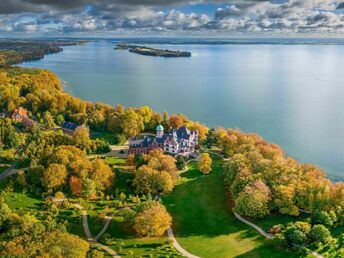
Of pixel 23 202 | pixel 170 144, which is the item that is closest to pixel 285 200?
pixel 170 144

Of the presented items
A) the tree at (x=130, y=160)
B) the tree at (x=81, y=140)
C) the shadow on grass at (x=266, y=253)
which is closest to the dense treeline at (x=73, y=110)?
the tree at (x=81, y=140)

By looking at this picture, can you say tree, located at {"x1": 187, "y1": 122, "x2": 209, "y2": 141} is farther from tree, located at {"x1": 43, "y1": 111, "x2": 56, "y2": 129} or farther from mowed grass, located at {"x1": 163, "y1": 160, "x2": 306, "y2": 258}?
tree, located at {"x1": 43, "y1": 111, "x2": 56, "y2": 129}

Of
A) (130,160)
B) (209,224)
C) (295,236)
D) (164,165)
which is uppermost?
(164,165)

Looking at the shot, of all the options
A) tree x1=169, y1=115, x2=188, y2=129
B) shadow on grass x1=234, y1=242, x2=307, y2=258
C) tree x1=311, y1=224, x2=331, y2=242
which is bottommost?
shadow on grass x1=234, y1=242, x2=307, y2=258

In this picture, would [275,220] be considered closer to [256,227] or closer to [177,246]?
[256,227]

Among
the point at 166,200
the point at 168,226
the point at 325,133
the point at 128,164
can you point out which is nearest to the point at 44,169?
the point at 128,164

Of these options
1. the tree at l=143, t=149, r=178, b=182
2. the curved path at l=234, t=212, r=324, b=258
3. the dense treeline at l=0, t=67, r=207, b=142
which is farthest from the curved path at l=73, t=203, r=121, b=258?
the dense treeline at l=0, t=67, r=207, b=142
